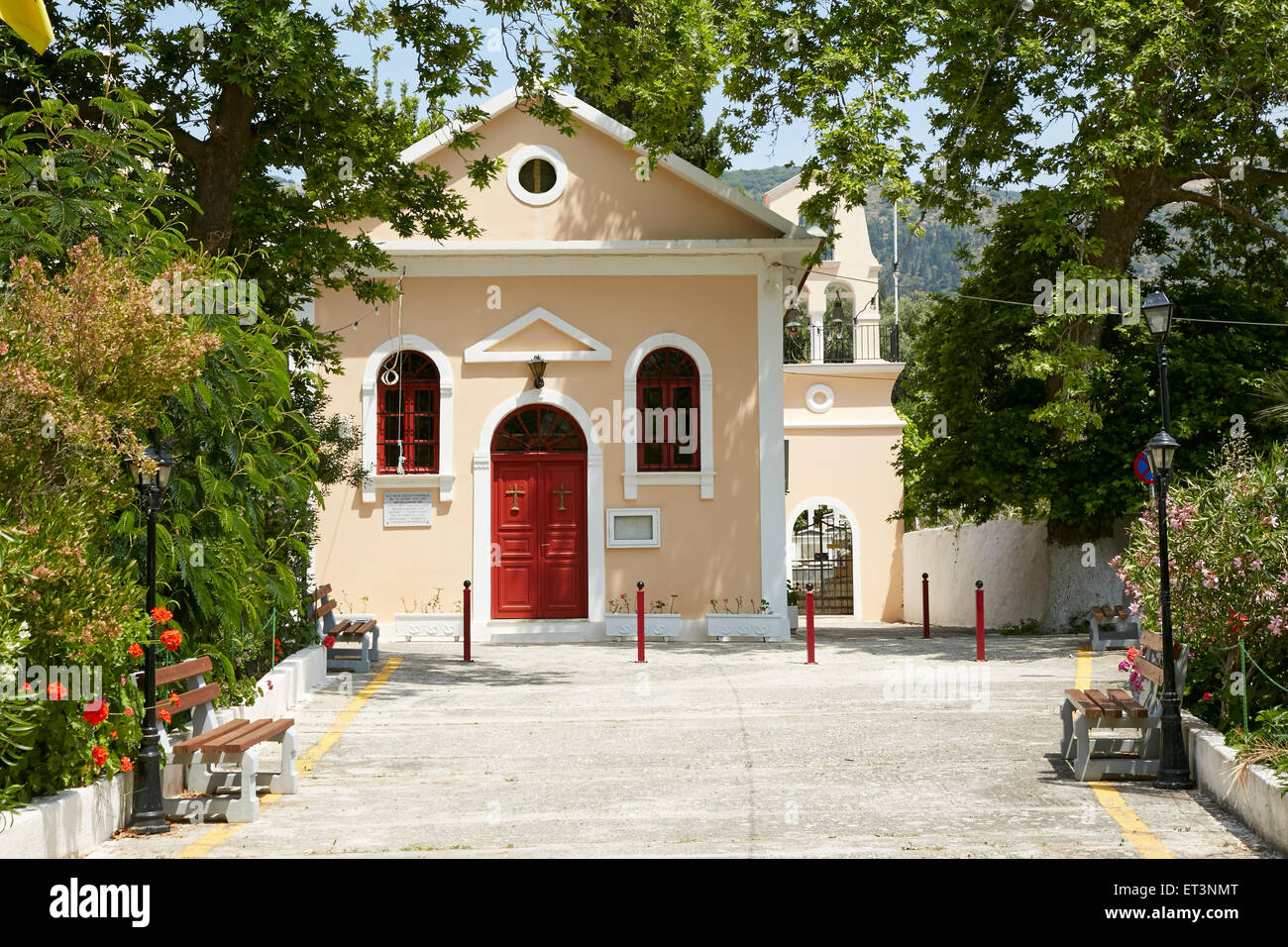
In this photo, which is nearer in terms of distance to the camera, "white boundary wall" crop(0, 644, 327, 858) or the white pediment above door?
"white boundary wall" crop(0, 644, 327, 858)

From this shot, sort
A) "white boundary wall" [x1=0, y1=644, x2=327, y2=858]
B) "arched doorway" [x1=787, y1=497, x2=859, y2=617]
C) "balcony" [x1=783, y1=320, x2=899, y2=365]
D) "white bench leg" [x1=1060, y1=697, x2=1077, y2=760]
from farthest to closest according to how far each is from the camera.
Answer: "arched doorway" [x1=787, y1=497, x2=859, y2=617], "balcony" [x1=783, y1=320, x2=899, y2=365], "white bench leg" [x1=1060, y1=697, x2=1077, y2=760], "white boundary wall" [x1=0, y1=644, x2=327, y2=858]

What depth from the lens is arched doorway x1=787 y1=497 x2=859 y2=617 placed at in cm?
2858

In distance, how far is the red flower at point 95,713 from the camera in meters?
6.84

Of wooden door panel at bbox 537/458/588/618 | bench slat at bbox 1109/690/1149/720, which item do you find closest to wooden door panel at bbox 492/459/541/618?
wooden door panel at bbox 537/458/588/618

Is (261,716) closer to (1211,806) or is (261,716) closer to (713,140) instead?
(1211,806)

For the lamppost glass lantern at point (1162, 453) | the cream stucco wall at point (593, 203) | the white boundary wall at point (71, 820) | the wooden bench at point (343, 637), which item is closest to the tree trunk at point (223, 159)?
the wooden bench at point (343, 637)

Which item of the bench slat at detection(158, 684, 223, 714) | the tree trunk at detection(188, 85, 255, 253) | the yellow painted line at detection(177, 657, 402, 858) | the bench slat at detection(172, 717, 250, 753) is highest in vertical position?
the tree trunk at detection(188, 85, 255, 253)

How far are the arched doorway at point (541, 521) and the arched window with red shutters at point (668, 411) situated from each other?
3.24ft

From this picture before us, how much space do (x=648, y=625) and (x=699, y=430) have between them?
2.97 m

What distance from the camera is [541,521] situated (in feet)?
62.5

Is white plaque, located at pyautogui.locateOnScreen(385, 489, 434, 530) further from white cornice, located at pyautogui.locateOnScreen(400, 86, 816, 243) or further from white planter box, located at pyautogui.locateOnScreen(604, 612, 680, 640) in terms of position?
white cornice, located at pyautogui.locateOnScreen(400, 86, 816, 243)

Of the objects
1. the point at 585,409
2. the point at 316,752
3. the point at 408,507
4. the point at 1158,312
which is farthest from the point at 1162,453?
the point at 408,507

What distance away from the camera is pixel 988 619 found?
2405 cm

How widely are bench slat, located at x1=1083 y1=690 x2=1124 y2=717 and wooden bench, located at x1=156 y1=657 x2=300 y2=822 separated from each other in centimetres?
532
